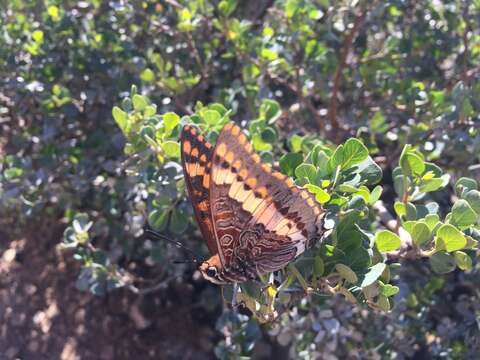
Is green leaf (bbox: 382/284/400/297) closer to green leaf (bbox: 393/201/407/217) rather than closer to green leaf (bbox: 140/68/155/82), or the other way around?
green leaf (bbox: 393/201/407/217)

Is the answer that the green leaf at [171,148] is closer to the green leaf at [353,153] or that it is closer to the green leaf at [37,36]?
the green leaf at [353,153]

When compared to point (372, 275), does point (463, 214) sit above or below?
above

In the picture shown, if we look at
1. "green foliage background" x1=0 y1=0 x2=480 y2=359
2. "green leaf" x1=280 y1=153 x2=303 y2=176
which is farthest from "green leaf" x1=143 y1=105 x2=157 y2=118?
"green leaf" x1=280 y1=153 x2=303 y2=176

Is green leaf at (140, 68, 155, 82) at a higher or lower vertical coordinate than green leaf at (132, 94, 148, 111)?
lower

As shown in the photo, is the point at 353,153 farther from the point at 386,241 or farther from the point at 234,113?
the point at 234,113

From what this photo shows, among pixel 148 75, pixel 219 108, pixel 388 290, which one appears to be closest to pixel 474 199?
pixel 388 290

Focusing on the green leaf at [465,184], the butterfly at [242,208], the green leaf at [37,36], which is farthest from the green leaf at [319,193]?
the green leaf at [37,36]
